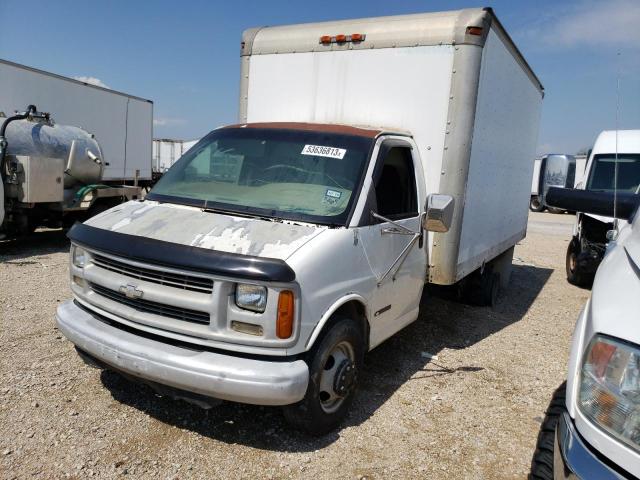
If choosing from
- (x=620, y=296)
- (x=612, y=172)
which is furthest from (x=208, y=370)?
(x=612, y=172)

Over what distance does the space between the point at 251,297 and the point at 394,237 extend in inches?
59.4

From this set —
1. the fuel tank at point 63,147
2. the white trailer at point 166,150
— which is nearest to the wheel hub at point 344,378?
the fuel tank at point 63,147

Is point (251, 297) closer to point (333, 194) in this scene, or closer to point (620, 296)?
point (333, 194)

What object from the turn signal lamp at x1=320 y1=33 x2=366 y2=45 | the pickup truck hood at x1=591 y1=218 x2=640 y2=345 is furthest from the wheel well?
the turn signal lamp at x1=320 y1=33 x2=366 y2=45

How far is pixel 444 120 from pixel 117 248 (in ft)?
9.92

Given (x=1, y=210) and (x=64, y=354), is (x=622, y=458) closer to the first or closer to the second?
(x=64, y=354)

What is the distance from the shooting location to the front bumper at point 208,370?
2.77 m

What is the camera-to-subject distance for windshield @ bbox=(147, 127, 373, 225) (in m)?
3.53

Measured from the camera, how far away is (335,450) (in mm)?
3281

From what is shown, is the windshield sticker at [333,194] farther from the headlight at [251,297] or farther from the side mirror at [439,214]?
the headlight at [251,297]

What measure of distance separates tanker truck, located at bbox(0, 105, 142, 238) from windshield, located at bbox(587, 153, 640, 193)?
31.2 feet

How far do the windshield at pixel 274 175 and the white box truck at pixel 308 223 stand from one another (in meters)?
0.02

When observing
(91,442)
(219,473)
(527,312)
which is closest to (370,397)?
(219,473)

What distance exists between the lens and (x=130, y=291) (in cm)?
308
